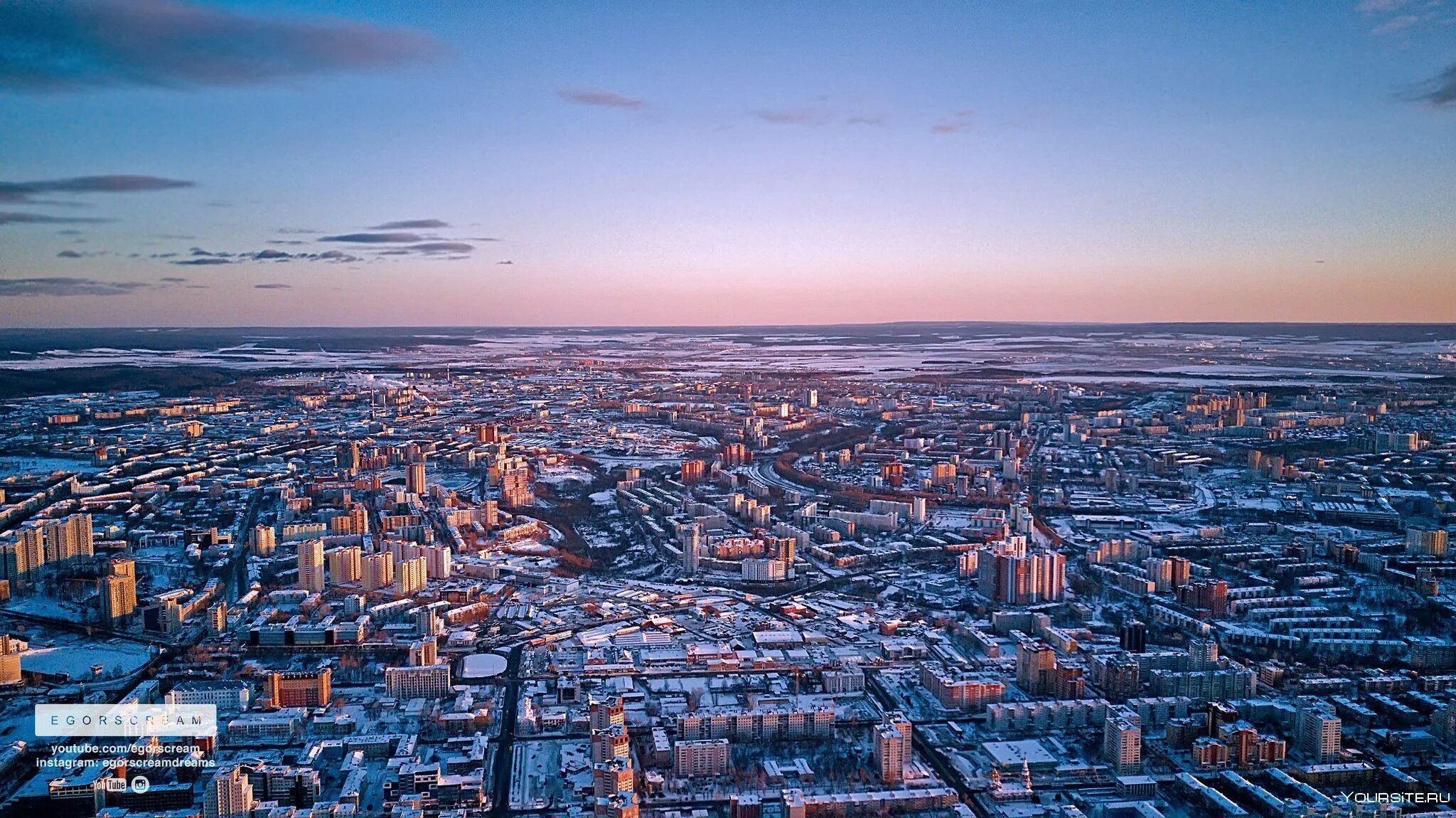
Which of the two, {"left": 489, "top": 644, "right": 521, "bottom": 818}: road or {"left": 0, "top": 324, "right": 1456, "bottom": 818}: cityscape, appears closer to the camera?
{"left": 489, "top": 644, "right": 521, "bottom": 818}: road

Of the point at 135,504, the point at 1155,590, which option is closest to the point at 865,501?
the point at 1155,590

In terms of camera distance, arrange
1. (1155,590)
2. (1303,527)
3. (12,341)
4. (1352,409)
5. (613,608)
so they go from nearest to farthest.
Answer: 1. (613,608)
2. (1155,590)
3. (1303,527)
4. (1352,409)
5. (12,341)

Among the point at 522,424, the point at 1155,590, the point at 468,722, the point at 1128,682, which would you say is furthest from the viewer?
the point at 522,424

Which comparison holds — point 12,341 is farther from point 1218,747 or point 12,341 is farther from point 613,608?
point 1218,747

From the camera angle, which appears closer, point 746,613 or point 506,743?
point 506,743

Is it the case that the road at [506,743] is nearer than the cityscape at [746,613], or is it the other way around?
the road at [506,743]

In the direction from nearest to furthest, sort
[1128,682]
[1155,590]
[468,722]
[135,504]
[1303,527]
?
1. [468,722]
2. [1128,682]
3. [1155,590]
4. [1303,527]
5. [135,504]

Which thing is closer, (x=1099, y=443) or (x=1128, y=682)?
(x=1128, y=682)

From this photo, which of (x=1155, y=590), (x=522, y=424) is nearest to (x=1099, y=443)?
(x=1155, y=590)

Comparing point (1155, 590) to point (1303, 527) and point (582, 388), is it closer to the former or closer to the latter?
point (1303, 527)
